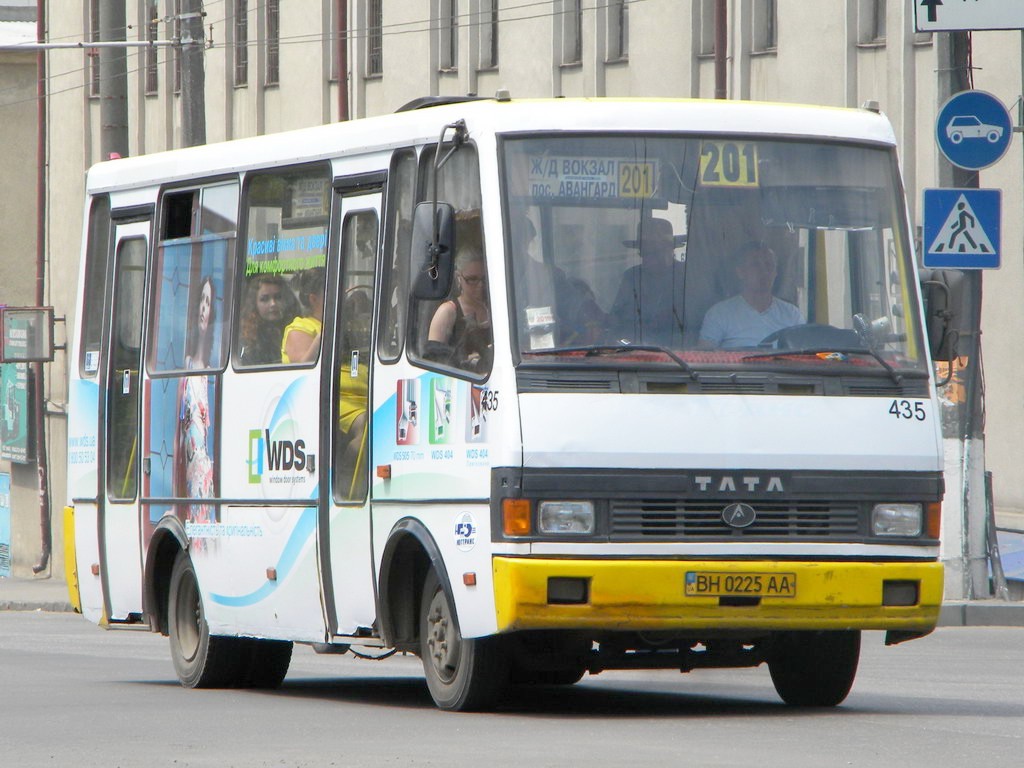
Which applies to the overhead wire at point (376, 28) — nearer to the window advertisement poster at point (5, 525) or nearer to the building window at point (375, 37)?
the building window at point (375, 37)

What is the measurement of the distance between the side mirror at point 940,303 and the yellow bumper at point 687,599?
1.16 metres

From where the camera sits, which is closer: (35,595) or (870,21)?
(870,21)

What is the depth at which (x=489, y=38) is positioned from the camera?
35.3 m

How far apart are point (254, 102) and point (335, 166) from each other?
2854 cm

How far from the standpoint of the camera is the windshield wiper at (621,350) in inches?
411

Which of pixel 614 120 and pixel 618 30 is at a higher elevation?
pixel 618 30

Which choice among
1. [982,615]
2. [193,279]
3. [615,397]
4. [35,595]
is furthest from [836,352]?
[35,595]

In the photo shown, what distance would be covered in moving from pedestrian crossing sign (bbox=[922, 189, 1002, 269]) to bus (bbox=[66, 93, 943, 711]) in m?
6.27

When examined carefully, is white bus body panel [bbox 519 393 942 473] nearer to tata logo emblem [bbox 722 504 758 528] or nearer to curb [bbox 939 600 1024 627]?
tata logo emblem [bbox 722 504 758 528]

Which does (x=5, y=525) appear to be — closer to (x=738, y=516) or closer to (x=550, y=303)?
(x=550, y=303)

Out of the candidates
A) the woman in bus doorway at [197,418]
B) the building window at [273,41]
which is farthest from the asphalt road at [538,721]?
the building window at [273,41]

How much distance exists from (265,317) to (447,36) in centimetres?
2405

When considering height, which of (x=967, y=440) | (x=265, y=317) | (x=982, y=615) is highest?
(x=265, y=317)

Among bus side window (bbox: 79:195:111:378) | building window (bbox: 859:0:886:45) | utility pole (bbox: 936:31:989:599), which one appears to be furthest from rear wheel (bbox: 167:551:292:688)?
building window (bbox: 859:0:886:45)
